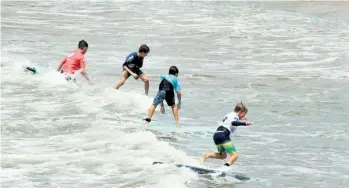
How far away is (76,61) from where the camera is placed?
64.7 feet

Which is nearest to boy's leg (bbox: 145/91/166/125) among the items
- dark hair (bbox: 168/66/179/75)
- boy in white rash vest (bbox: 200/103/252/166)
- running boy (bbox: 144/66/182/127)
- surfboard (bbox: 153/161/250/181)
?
running boy (bbox: 144/66/182/127)

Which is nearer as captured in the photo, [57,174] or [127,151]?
[57,174]

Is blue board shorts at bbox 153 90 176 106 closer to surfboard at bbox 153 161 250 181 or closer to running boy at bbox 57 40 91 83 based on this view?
surfboard at bbox 153 161 250 181

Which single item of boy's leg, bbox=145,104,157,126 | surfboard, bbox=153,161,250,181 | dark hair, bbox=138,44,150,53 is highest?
dark hair, bbox=138,44,150,53

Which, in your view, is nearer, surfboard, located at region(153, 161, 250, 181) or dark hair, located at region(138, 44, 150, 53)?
surfboard, located at region(153, 161, 250, 181)

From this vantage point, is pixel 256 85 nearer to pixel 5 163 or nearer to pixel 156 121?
pixel 156 121

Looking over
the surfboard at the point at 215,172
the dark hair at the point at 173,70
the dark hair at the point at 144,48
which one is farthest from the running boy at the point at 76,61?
the surfboard at the point at 215,172

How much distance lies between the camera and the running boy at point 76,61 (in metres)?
19.6

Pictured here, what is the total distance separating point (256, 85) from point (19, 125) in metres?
8.43

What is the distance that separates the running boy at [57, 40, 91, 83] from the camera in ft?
64.2

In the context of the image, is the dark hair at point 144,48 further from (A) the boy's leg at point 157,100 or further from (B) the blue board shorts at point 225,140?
(B) the blue board shorts at point 225,140

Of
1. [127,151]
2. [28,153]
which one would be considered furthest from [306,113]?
[28,153]

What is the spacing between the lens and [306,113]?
18391mm

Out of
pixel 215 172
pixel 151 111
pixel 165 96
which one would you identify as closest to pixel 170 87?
pixel 165 96
